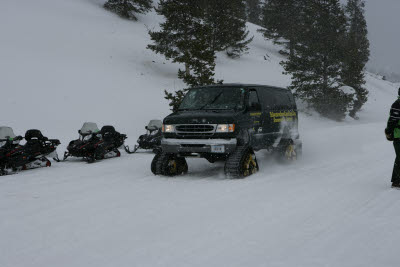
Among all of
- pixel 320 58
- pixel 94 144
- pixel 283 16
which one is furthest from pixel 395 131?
pixel 283 16

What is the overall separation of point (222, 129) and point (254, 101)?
1763mm

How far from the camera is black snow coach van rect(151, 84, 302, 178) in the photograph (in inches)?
324

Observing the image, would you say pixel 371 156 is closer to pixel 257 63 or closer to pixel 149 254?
pixel 149 254

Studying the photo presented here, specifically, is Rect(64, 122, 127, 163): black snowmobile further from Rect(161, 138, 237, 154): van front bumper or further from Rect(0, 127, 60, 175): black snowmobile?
Rect(161, 138, 237, 154): van front bumper

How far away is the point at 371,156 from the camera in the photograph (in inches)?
464

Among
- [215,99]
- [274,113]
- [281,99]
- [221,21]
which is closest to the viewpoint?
[215,99]

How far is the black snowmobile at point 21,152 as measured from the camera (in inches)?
379

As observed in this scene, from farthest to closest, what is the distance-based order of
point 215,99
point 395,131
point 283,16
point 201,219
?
point 283,16 < point 215,99 < point 395,131 < point 201,219

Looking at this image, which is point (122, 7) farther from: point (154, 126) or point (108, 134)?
point (108, 134)

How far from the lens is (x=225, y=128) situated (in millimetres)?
8219

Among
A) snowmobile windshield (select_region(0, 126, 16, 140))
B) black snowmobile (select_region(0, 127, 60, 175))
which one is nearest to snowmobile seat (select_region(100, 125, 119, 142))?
black snowmobile (select_region(0, 127, 60, 175))

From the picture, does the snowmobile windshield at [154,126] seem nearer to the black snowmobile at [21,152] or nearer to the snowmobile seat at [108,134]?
the snowmobile seat at [108,134]

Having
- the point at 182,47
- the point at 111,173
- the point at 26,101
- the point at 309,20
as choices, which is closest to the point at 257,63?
the point at 309,20

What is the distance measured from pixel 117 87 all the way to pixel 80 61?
3906 millimetres
